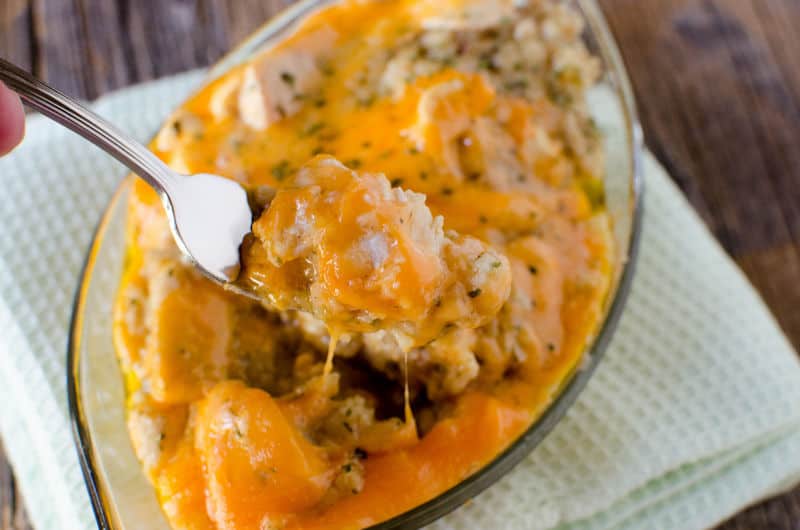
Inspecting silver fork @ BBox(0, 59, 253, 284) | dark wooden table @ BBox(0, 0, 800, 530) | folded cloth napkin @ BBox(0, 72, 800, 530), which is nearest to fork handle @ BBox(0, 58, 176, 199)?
silver fork @ BBox(0, 59, 253, 284)

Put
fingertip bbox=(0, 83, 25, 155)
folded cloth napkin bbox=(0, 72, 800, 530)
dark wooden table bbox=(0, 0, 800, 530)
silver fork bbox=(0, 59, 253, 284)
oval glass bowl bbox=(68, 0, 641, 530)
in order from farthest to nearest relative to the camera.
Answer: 1. dark wooden table bbox=(0, 0, 800, 530)
2. folded cloth napkin bbox=(0, 72, 800, 530)
3. oval glass bowl bbox=(68, 0, 641, 530)
4. silver fork bbox=(0, 59, 253, 284)
5. fingertip bbox=(0, 83, 25, 155)

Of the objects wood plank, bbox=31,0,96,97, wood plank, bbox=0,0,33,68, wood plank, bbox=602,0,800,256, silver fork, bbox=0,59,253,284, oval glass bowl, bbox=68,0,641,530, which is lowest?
wood plank, bbox=602,0,800,256

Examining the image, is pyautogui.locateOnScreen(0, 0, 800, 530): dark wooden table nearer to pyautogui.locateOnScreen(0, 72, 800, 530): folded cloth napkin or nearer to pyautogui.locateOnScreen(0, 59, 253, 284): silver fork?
pyautogui.locateOnScreen(0, 72, 800, 530): folded cloth napkin

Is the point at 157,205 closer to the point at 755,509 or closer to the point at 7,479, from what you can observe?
the point at 7,479

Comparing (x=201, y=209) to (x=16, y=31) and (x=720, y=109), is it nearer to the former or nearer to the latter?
(x=16, y=31)

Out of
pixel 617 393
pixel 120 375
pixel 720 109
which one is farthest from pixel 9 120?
pixel 720 109

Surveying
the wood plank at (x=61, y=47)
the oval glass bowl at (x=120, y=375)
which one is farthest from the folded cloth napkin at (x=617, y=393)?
the wood plank at (x=61, y=47)

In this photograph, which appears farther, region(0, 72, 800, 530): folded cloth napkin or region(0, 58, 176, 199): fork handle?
region(0, 72, 800, 530): folded cloth napkin

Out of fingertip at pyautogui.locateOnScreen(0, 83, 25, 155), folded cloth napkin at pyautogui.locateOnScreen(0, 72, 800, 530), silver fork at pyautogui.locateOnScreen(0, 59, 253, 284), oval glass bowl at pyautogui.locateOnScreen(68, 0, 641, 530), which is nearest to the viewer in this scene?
fingertip at pyautogui.locateOnScreen(0, 83, 25, 155)
